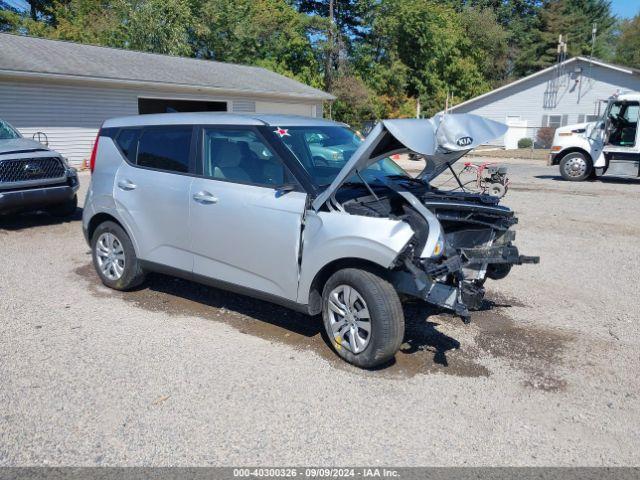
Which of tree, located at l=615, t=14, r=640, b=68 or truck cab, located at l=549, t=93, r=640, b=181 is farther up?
tree, located at l=615, t=14, r=640, b=68

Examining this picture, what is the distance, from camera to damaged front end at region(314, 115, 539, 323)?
4.19 m

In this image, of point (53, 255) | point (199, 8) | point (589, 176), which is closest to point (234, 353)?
point (53, 255)

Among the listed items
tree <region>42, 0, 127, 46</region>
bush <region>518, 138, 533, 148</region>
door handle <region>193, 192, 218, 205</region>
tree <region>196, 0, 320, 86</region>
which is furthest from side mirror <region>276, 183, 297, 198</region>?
bush <region>518, 138, 533, 148</region>

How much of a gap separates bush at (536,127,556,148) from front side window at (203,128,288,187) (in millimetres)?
34815

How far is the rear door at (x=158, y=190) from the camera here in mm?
5434

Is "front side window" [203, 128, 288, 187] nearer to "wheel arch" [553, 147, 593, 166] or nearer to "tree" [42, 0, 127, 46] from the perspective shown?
"wheel arch" [553, 147, 593, 166]

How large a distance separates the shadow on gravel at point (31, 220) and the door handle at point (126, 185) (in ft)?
15.4

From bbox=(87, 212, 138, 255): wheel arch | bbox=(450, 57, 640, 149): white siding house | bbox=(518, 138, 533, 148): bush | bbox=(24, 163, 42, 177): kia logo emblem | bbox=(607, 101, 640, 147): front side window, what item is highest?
bbox=(450, 57, 640, 149): white siding house

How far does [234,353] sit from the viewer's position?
4.68m

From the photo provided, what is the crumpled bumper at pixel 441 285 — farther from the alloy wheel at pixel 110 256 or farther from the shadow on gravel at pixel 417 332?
the alloy wheel at pixel 110 256

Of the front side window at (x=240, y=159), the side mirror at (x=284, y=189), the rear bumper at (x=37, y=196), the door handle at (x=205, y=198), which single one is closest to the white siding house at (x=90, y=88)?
the rear bumper at (x=37, y=196)

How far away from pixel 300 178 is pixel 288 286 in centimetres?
90

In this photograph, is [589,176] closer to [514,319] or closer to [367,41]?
[514,319]

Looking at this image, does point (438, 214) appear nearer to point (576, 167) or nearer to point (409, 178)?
point (409, 178)
